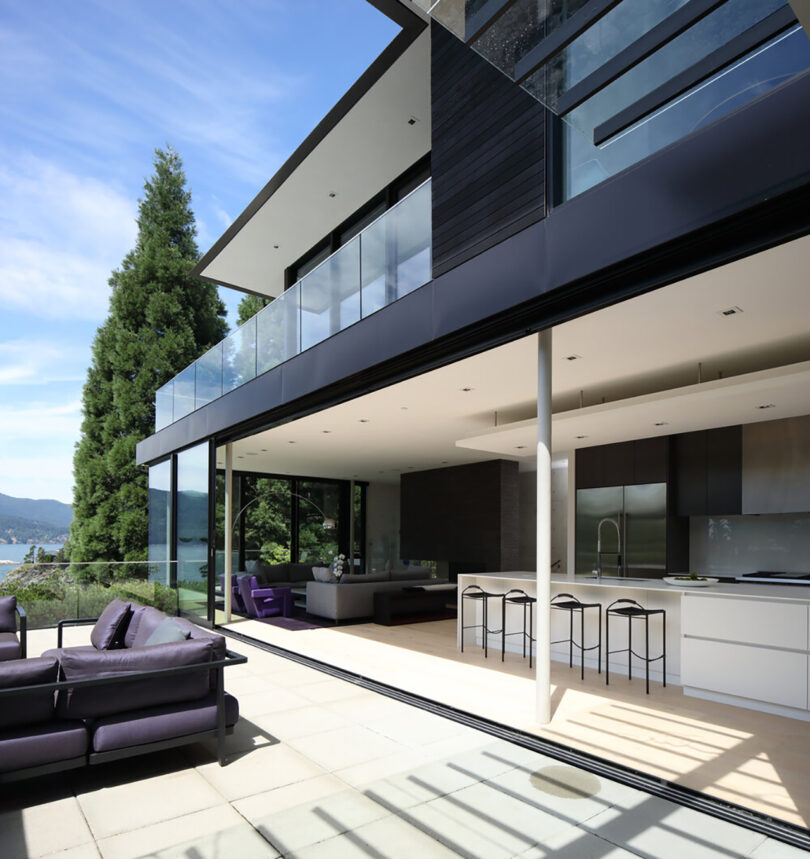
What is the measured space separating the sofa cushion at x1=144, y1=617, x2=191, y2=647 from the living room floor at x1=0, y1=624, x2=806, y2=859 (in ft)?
2.27

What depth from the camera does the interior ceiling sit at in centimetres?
391

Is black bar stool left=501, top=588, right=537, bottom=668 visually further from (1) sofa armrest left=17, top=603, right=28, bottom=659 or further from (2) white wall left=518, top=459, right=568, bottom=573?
(2) white wall left=518, top=459, right=568, bottom=573

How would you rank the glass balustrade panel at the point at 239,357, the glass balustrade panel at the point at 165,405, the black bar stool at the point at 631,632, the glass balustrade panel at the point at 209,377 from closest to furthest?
the black bar stool at the point at 631,632 < the glass balustrade panel at the point at 239,357 < the glass balustrade panel at the point at 209,377 < the glass balustrade panel at the point at 165,405

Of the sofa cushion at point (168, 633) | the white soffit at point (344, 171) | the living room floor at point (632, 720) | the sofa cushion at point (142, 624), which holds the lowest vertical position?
the living room floor at point (632, 720)

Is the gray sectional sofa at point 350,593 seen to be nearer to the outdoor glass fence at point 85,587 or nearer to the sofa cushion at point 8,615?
the outdoor glass fence at point 85,587

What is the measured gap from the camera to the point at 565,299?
4.13 meters

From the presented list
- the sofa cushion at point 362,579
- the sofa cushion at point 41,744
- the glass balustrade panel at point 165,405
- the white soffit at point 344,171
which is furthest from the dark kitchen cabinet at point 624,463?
the glass balustrade panel at point 165,405

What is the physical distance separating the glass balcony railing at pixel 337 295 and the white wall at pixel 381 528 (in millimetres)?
7624

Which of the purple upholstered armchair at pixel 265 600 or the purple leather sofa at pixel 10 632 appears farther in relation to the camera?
the purple upholstered armchair at pixel 265 600

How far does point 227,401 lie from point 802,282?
755cm

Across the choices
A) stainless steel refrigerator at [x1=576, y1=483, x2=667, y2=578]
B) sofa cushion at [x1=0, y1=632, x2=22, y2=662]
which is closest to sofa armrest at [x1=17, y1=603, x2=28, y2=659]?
sofa cushion at [x1=0, y1=632, x2=22, y2=662]

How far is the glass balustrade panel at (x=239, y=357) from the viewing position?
894 centimetres

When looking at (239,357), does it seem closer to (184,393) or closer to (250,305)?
(184,393)

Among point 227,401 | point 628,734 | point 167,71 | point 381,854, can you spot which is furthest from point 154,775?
point 167,71
